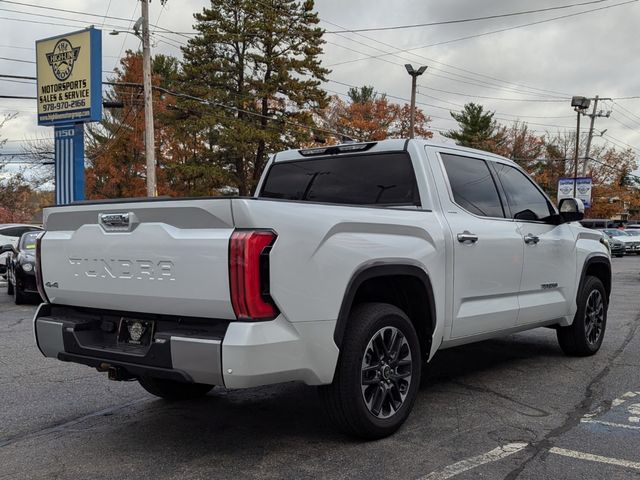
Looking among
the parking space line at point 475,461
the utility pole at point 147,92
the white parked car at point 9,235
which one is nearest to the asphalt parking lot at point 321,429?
the parking space line at point 475,461

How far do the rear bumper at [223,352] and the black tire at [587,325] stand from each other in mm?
3708

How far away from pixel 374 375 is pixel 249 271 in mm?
1221

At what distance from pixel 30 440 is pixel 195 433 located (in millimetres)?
1080

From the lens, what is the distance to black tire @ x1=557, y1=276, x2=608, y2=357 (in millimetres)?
6480

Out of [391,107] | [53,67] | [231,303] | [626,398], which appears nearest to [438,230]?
[231,303]

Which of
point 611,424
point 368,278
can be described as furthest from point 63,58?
point 611,424

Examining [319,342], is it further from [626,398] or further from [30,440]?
[626,398]

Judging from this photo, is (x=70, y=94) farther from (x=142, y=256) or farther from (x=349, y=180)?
(x=142, y=256)

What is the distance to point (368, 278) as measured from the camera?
392 cm

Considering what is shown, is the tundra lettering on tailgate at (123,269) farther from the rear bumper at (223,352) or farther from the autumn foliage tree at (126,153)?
the autumn foliage tree at (126,153)

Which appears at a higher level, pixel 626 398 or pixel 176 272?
pixel 176 272

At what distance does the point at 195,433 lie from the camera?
4.35 meters

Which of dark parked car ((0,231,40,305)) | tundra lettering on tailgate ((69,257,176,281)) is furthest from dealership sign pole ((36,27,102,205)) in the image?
tundra lettering on tailgate ((69,257,176,281))

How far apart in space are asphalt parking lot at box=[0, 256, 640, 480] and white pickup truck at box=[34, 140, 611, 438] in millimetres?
334
